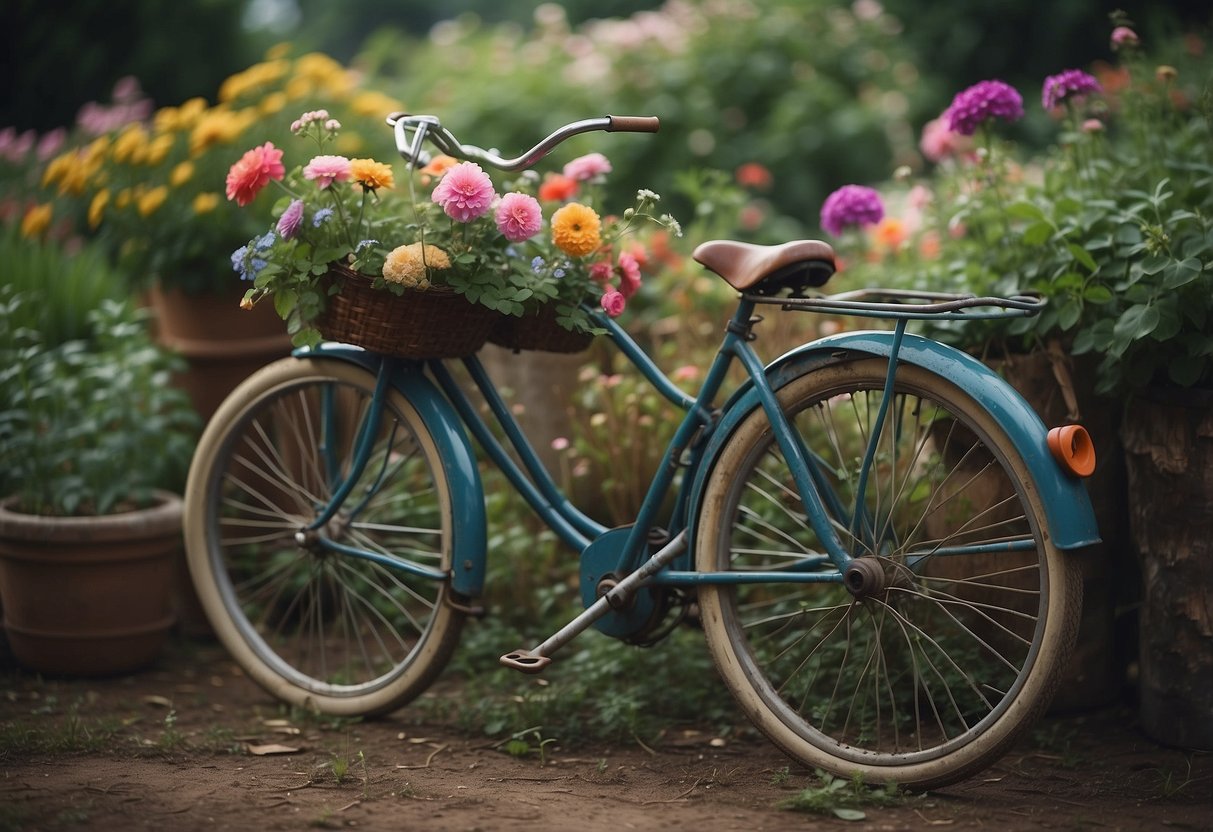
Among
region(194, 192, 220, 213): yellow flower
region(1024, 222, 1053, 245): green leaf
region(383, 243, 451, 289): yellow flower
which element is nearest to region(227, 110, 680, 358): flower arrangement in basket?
region(383, 243, 451, 289): yellow flower

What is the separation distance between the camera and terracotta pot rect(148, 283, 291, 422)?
401 centimetres

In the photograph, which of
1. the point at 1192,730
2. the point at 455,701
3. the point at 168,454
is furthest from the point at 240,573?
the point at 1192,730

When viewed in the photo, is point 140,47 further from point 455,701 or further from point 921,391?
point 921,391

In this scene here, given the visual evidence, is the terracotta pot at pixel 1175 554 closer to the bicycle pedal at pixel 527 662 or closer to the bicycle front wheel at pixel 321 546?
the bicycle pedal at pixel 527 662

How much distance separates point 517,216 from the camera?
2740 mm

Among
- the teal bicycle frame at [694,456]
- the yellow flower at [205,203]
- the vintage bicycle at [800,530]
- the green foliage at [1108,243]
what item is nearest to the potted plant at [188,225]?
the yellow flower at [205,203]

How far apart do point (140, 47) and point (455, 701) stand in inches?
228

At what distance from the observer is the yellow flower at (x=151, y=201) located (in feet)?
12.9

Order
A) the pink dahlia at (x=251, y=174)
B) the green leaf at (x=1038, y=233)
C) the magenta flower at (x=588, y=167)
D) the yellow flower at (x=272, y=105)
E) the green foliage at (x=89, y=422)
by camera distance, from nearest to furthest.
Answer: the pink dahlia at (x=251, y=174) → the green leaf at (x=1038, y=233) → the magenta flower at (x=588, y=167) → the green foliage at (x=89, y=422) → the yellow flower at (x=272, y=105)

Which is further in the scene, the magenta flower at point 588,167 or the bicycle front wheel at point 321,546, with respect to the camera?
the magenta flower at point 588,167

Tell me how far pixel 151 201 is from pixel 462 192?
1.69 m

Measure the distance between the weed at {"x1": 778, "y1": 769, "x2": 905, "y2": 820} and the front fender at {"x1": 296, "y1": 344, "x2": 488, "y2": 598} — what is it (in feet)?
3.05

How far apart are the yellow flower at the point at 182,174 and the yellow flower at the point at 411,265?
1639 millimetres

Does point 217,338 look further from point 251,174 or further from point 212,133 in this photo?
point 251,174
